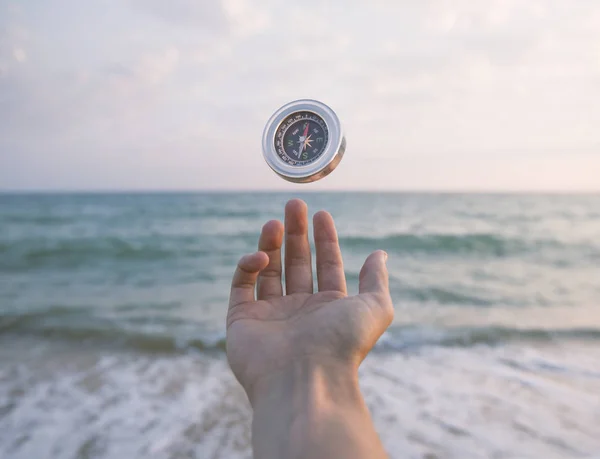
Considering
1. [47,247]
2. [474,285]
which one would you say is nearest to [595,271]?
[474,285]

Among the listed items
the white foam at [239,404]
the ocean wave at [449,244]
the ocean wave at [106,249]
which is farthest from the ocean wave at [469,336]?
the ocean wave at [106,249]

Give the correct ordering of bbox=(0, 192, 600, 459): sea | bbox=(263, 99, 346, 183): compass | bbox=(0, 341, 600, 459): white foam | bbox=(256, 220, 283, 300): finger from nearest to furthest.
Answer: bbox=(256, 220, 283, 300): finger, bbox=(263, 99, 346, 183): compass, bbox=(0, 341, 600, 459): white foam, bbox=(0, 192, 600, 459): sea

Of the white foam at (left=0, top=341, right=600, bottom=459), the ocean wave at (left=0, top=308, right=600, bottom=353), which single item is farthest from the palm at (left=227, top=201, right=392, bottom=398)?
the ocean wave at (left=0, top=308, right=600, bottom=353)

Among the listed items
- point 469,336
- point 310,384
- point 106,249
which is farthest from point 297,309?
point 106,249

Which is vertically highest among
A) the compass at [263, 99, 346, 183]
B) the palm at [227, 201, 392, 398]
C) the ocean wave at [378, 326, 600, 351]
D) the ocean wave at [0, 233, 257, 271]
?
the compass at [263, 99, 346, 183]

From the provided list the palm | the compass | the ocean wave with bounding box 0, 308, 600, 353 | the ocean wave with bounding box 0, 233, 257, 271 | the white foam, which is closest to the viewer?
the palm

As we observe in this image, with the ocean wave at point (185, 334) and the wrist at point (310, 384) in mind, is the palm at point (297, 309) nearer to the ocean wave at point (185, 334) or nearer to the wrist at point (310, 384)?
the wrist at point (310, 384)

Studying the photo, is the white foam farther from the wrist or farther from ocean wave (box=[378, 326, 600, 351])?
the wrist

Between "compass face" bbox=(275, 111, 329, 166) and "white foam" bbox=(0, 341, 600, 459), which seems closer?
"compass face" bbox=(275, 111, 329, 166)
